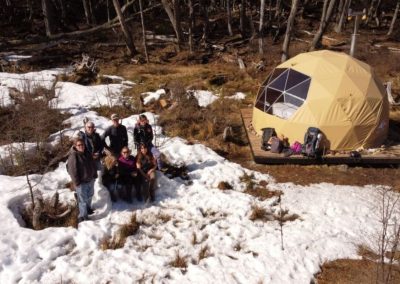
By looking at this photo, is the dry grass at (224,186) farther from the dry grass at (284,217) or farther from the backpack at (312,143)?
the backpack at (312,143)

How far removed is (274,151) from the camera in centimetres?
1064

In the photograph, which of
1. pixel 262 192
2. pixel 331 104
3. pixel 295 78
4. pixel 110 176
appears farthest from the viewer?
pixel 295 78

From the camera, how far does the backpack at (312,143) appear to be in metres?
10.3

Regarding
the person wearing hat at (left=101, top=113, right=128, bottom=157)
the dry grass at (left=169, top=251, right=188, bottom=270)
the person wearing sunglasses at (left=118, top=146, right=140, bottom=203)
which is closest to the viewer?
the dry grass at (left=169, top=251, right=188, bottom=270)

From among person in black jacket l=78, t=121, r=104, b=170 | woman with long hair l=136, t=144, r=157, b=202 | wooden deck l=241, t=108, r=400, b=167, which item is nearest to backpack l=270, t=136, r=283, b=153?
wooden deck l=241, t=108, r=400, b=167

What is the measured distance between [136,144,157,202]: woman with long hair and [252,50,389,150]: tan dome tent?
4.32m

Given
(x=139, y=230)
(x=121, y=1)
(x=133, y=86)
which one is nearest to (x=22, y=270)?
(x=139, y=230)

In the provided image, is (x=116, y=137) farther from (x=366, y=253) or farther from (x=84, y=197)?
(x=366, y=253)

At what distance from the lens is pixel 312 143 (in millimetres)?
10266

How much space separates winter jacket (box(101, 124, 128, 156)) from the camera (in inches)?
354

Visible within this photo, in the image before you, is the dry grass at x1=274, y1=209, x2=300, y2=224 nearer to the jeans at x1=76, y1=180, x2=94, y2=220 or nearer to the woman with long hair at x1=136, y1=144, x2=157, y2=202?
the woman with long hair at x1=136, y1=144, x2=157, y2=202

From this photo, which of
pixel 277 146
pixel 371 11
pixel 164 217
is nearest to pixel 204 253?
pixel 164 217

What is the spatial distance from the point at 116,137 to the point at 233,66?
12026 mm

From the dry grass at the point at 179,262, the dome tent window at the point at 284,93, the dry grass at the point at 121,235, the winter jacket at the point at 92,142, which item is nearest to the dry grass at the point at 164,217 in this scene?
the dry grass at the point at 121,235
